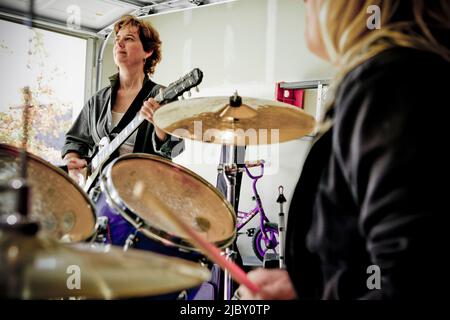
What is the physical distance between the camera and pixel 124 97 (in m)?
2.77

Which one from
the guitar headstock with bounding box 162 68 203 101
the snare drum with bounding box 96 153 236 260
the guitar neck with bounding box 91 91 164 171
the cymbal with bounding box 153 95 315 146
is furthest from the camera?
the guitar neck with bounding box 91 91 164 171

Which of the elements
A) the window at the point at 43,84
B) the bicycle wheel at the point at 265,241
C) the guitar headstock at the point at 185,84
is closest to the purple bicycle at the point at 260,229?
the bicycle wheel at the point at 265,241

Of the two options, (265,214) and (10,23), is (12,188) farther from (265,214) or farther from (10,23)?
(10,23)

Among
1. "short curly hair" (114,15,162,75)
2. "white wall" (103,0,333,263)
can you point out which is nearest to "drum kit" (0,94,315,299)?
"short curly hair" (114,15,162,75)

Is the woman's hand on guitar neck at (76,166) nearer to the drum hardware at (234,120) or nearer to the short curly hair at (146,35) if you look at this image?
the short curly hair at (146,35)

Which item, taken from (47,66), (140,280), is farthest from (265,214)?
(140,280)

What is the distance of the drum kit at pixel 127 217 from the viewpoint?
517 millimetres

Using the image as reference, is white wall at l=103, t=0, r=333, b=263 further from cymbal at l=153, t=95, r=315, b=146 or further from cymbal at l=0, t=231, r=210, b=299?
cymbal at l=0, t=231, r=210, b=299

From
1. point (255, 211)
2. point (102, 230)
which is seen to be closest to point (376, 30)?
point (102, 230)

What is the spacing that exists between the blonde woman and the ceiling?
4.09 m

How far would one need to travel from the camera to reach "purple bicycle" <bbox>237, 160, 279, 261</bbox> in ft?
13.2

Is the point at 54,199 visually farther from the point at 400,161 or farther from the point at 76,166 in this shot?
the point at 76,166

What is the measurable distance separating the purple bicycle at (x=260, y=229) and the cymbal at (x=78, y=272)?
10.7ft

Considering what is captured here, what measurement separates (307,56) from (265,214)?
5.08 ft
